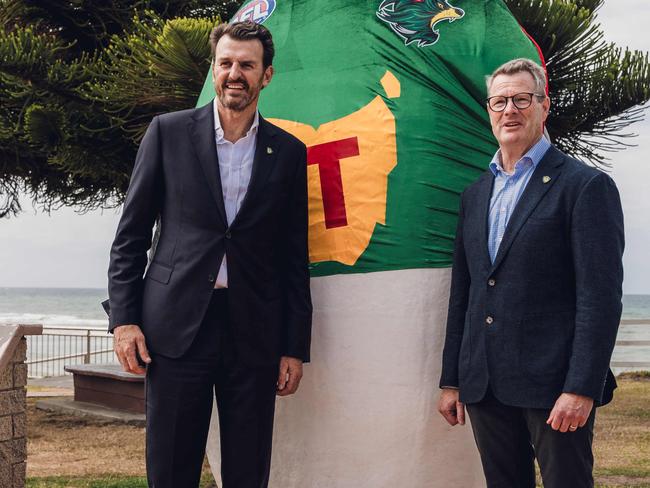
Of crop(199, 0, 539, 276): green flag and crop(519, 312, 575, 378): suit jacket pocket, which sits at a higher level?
crop(199, 0, 539, 276): green flag

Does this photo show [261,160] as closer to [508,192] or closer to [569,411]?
[508,192]

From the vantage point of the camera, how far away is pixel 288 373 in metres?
2.74

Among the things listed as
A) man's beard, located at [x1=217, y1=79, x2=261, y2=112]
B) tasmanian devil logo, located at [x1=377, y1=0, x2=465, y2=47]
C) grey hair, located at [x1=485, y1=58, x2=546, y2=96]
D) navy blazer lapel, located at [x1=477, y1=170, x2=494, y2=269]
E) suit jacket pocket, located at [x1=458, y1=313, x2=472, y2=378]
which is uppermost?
tasmanian devil logo, located at [x1=377, y1=0, x2=465, y2=47]

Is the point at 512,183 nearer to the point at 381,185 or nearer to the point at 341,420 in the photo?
the point at 381,185

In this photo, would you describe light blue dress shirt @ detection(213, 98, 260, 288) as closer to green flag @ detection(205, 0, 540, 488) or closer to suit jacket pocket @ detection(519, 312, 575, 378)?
green flag @ detection(205, 0, 540, 488)

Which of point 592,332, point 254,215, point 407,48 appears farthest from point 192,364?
point 407,48

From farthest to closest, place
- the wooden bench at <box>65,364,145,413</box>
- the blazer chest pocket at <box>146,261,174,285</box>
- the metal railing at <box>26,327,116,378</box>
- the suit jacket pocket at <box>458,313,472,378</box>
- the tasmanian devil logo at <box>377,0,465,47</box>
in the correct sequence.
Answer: the metal railing at <box>26,327,116,378</box> → the wooden bench at <box>65,364,145,413</box> → the tasmanian devil logo at <box>377,0,465,47</box> → the blazer chest pocket at <box>146,261,174,285</box> → the suit jacket pocket at <box>458,313,472,378</box>

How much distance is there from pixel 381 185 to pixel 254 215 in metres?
0.58

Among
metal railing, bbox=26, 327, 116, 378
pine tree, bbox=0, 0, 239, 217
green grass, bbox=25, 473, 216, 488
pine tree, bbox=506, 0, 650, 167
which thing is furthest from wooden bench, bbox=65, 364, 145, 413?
pine tree, bbox=506, 0, 650, 167

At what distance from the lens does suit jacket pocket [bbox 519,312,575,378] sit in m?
2.34

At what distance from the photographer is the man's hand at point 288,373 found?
8.95 ft

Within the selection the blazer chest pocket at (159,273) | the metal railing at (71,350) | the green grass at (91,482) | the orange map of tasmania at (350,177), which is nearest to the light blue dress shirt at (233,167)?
the blazer chest pocket at (159,273)

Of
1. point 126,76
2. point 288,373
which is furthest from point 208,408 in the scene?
point 126,76

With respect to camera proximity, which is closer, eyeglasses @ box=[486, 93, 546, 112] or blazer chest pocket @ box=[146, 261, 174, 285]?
eyeglasses @ box=[486, 93, 546, 112]
